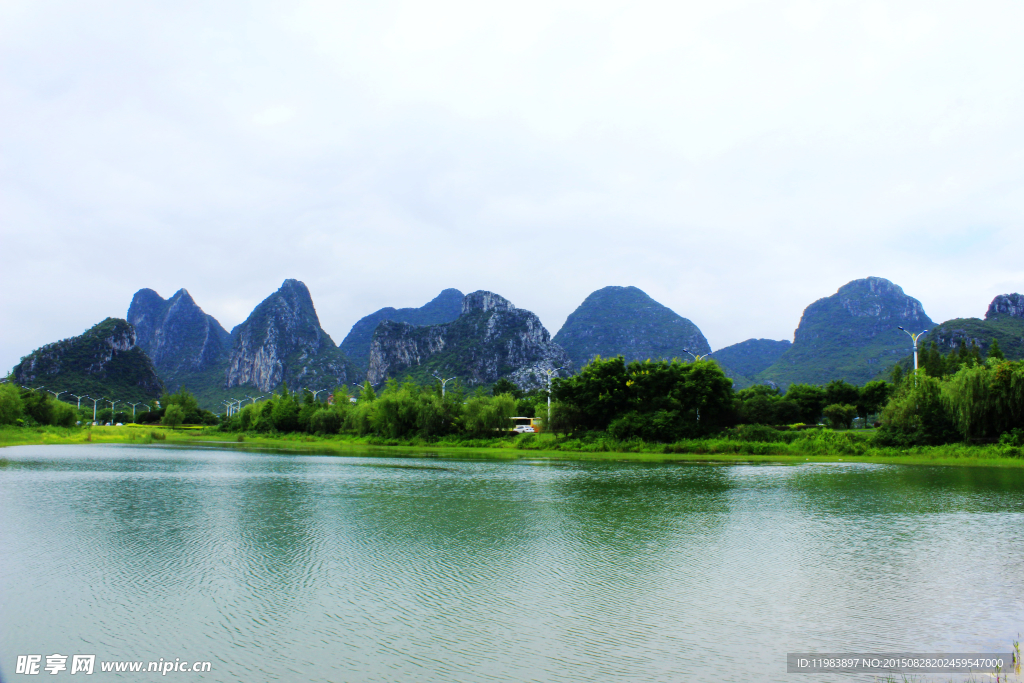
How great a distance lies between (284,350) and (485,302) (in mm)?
59757

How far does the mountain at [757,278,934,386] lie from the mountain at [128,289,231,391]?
147m

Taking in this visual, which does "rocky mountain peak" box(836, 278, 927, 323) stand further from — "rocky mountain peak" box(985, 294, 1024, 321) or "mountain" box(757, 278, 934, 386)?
"rocky mountain peak" box(985, 294, 1024, 321)

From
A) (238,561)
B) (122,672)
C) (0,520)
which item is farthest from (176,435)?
(122,672)

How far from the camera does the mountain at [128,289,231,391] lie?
589 ft

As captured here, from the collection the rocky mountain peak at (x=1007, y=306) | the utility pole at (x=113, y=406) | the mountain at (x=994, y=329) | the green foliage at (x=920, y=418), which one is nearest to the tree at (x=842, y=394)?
the green foliage at (x=920, y=418)

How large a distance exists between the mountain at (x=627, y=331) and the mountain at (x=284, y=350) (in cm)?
6391

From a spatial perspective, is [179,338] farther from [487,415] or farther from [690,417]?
[690,417]

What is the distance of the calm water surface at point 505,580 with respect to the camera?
22.0ft

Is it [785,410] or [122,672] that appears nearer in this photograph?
[122,672]

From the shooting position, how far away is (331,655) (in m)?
6.64

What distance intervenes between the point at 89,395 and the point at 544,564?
12133cm

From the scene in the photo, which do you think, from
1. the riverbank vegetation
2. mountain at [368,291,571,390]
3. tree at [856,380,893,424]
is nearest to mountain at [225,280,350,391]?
mountain at [368,291,571,390]

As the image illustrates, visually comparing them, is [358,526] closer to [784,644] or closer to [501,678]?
[501,678]

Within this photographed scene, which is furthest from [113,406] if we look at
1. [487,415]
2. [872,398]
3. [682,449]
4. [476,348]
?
[872,398]
